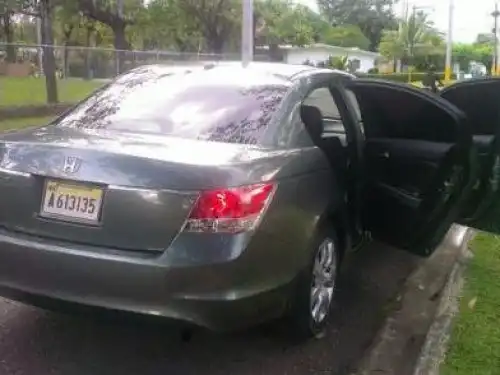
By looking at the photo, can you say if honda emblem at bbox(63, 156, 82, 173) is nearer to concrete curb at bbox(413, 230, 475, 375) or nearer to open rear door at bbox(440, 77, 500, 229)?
concrete curb at bbox(413, 230, 475, 375)

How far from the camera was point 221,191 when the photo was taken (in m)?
3.28

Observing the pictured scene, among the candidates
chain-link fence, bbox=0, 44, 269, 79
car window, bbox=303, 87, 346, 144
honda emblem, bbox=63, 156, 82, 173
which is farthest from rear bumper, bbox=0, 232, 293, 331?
chain-link fence, bbox=0, 44, 269, 79

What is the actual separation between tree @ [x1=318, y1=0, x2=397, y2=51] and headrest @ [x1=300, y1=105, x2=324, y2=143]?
101m

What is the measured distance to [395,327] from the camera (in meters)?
4.48

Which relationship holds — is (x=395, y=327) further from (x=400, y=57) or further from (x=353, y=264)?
(x=400, y=57)

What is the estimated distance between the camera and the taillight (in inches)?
128

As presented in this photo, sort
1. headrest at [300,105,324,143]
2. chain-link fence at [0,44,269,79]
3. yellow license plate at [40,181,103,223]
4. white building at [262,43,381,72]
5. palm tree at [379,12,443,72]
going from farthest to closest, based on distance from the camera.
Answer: palm tree at [379,12,443,72] < white building at [262,43,381,72] < chain-link fence at [0,44,269,79] < headrest at [300,105,324,143] < yellow license plate at [40,181,103,223]

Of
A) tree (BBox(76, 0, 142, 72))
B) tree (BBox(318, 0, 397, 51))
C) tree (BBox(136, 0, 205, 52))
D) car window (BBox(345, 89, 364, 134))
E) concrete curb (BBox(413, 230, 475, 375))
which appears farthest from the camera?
tree (BBox(318, 0, 397, 51))

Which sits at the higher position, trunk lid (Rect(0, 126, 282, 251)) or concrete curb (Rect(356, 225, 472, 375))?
trunk lid (Rect(0, 126, 282, 251))

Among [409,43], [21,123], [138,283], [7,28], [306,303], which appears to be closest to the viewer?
[138,283]

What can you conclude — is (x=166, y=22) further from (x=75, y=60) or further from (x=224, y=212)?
(x=224, y=212)

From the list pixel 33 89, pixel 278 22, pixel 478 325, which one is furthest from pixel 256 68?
pixel 278 22

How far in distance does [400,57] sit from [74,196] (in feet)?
230

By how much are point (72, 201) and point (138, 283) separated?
20.1 inches
